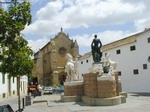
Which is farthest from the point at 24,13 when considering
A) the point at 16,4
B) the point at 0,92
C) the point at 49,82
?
the point at 49,82

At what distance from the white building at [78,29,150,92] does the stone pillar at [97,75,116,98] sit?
48.9ft

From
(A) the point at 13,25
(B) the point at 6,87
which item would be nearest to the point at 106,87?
(A) the point at 13,25

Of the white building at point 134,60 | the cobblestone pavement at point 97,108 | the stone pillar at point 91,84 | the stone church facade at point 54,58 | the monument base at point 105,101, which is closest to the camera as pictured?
the cobblestone pavement at point 97,108

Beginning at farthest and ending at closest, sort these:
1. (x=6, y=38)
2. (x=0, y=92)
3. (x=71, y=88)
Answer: (x=0, y=92), (x=71, y=88), (x=6, y=38)

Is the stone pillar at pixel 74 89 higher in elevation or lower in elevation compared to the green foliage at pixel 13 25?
lower

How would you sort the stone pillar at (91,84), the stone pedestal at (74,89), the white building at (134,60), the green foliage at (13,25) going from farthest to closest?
the white building at (134,60) < the stone pedestal at (74,89) < the stone pillar at (91,84) < the green foliage at (13,25)

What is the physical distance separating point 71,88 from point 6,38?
15692mm

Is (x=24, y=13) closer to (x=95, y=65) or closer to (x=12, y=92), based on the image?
(x=95, y=65)

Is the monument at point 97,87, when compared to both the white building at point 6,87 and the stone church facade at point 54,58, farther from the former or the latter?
the stone church facade at point 54,58

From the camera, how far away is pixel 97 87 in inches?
838

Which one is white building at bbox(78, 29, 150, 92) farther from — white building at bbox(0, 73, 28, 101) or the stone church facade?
the stone church facade

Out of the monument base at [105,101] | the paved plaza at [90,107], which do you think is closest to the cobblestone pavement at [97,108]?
the paved plaza at [90,107]

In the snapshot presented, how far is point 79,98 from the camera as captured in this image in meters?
24.6

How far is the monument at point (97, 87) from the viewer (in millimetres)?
20812
